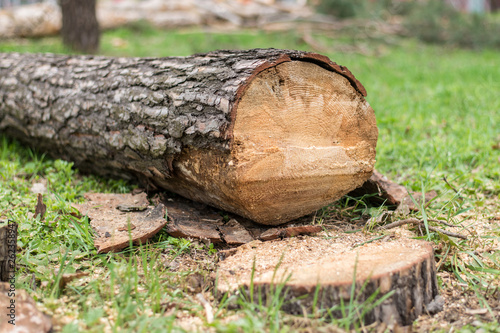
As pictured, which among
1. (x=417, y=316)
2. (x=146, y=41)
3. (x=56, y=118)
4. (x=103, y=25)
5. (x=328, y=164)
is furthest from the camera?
(x=103, y=25)

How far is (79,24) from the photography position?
6637mm

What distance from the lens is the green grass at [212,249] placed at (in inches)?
68.1

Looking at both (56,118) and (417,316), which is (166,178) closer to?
(56,118)

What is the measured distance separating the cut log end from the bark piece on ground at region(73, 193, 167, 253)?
27 centimetres

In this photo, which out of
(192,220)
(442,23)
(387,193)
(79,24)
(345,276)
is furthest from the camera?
(442,23)

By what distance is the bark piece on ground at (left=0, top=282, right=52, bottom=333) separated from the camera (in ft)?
5.08

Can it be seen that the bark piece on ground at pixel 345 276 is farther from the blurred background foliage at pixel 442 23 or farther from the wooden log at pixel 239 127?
the blurred background foliage at pixel 442 23

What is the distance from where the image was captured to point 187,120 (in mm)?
2176

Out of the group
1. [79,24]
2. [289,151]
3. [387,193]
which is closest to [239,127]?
[289,151]

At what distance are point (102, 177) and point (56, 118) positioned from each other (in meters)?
0.51

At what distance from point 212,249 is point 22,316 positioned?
2.97 feet

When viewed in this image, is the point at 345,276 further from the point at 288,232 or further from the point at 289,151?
the point at 289,151

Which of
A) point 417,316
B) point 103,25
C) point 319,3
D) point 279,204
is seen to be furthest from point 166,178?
point 319,3

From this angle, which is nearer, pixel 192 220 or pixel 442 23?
pixel 192 220
